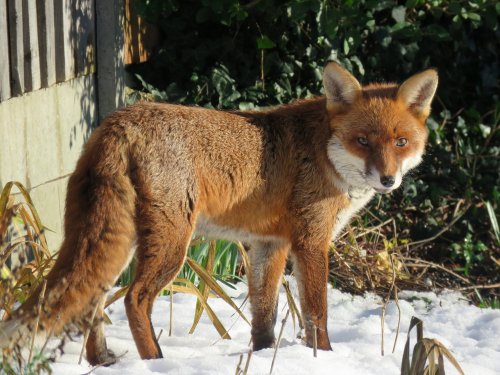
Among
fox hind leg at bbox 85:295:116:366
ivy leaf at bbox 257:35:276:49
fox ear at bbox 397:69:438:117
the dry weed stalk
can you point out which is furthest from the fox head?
ivy leaf at bbox 257:35:276:49

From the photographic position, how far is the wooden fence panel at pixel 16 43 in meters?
5.54

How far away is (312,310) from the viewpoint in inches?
194

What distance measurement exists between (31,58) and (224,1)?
185cm

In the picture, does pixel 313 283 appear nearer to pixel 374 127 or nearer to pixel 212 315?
pixel 212 315

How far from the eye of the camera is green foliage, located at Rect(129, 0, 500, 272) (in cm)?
722

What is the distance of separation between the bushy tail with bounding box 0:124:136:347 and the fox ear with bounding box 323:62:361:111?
1347 mm

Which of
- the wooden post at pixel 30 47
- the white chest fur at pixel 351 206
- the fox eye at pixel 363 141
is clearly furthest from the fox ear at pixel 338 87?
the wooden post at pixel 30 47

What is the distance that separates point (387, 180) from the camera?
4801 mm

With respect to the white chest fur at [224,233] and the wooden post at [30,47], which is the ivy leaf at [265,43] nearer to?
the wooden post at [30,47]

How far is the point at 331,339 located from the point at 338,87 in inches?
62.5

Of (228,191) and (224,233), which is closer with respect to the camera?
(228,191)

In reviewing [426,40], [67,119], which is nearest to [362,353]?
[67,119]

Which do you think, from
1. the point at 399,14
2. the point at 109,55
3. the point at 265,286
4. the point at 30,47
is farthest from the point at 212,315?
the point at 399,14

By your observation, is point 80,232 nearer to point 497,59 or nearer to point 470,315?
point 470,315
